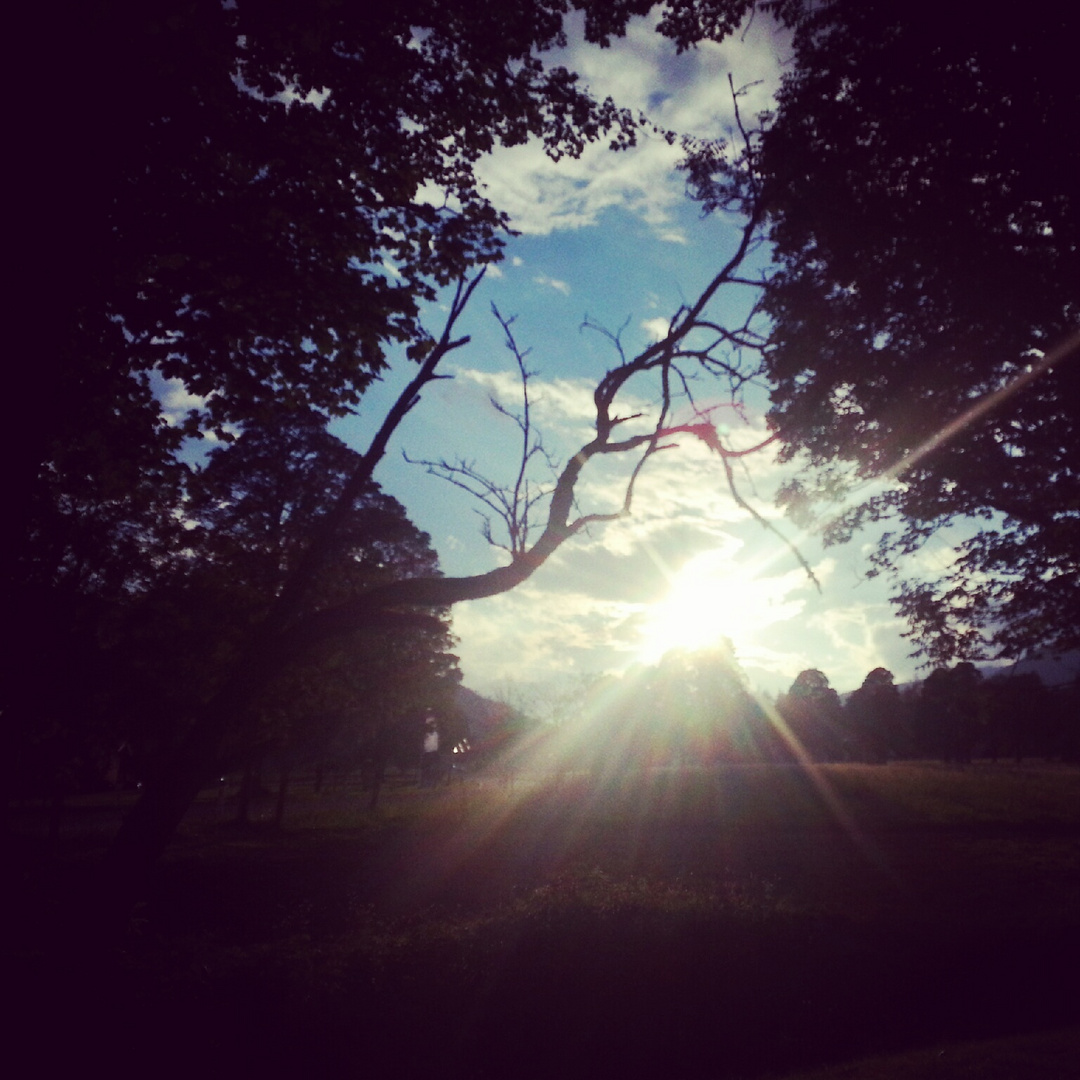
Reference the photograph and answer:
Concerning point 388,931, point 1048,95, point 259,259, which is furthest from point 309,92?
point 388,931

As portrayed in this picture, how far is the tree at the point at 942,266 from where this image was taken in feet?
31.5

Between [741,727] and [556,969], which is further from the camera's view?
[741,727]

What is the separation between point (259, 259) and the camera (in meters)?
8.27

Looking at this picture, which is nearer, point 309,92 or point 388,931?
point 309,92

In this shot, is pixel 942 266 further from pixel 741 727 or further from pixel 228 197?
pixel 741 727

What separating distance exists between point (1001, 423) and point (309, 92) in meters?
11.6

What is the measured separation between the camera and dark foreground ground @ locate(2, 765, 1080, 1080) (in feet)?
21.8

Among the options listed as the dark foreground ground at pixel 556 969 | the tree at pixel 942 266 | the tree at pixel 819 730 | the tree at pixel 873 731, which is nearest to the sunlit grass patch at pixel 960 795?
the dark foreground ground at pixel 556 969

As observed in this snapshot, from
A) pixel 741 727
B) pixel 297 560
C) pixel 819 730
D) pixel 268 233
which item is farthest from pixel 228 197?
pixel 819 730

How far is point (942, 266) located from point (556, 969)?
1108 centimetres

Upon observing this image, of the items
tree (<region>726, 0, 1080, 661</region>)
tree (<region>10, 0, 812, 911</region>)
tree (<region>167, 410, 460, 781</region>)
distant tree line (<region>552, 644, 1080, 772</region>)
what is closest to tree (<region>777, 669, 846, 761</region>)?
distant tree line (<region>552, 644, 1080, 772</region>)

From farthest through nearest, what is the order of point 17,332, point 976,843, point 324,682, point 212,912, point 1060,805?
point 1060,805
point 976,843
point 324,682
point 212,912
point 17,332

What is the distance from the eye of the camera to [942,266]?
35.5ft

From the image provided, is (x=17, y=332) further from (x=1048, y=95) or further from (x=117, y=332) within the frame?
(x=1048, y=95)
